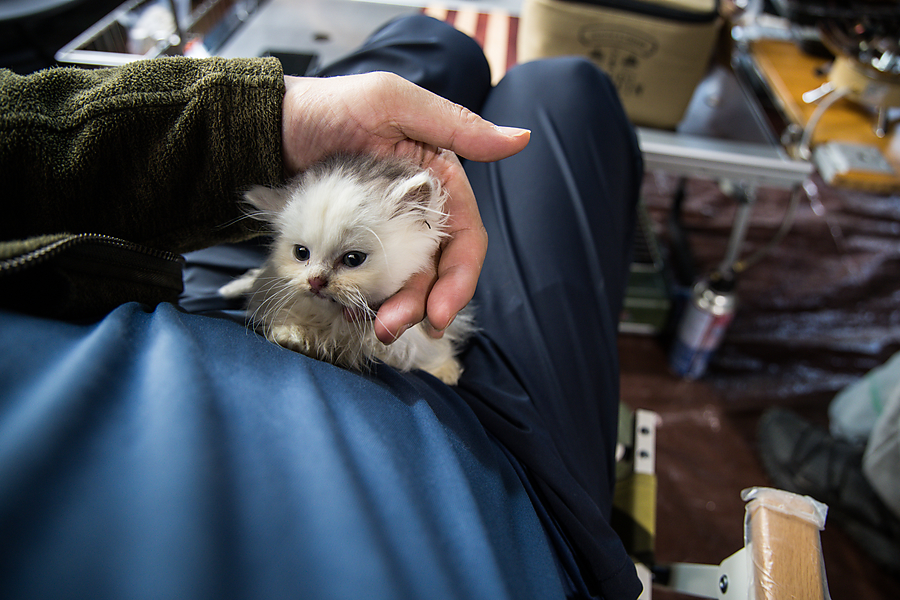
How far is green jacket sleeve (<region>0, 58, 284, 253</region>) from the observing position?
0.54 meters

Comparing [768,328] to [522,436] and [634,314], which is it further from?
[522,436]

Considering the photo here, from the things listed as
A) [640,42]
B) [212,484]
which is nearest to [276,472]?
[212,484]

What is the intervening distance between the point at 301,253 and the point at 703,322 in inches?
52.4

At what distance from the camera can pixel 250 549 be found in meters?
0.37

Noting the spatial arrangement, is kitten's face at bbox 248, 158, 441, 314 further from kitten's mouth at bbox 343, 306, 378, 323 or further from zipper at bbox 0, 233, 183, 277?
zipper at bbox 0, 233, 183, 277

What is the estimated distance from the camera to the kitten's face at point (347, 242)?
0.67m

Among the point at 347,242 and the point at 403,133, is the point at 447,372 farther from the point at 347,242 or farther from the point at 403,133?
the point at 403,133

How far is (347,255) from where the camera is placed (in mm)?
704

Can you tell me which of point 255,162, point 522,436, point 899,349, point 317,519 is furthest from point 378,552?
point 899,349

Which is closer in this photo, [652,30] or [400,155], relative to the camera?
[400,155]

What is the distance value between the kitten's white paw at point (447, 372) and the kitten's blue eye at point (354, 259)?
0.19 metres

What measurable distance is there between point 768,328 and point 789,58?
3.07 ft

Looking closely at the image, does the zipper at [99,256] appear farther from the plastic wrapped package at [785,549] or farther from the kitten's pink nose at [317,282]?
the plastic wrapped package at [785,549]

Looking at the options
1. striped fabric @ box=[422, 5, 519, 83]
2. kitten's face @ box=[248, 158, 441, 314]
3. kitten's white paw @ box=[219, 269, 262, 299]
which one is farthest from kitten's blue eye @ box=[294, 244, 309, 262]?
striped fabric @ box=[422, 5, 519, 83]
